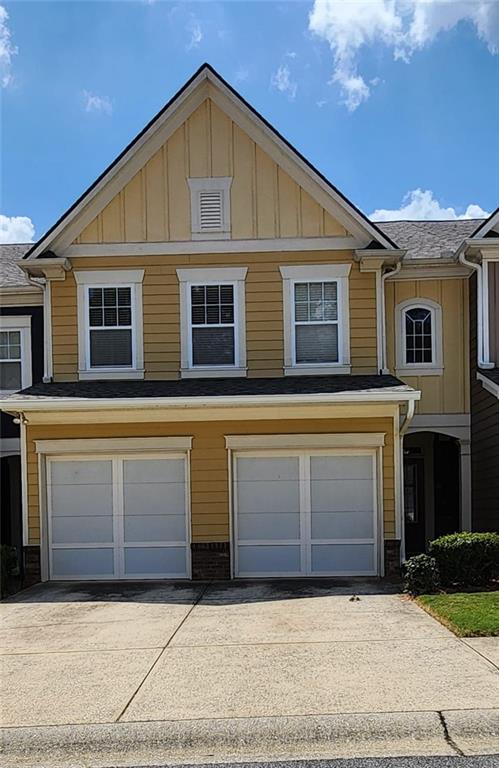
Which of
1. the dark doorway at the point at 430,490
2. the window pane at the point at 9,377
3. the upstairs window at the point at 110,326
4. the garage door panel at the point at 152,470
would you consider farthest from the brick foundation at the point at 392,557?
the window pane at the point at 9,377

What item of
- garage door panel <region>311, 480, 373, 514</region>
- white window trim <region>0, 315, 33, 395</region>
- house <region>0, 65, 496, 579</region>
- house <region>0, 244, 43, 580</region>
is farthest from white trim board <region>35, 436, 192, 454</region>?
white window trim <region>0, 315, 33, 395</region>

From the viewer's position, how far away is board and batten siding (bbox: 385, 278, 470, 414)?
14.9 meters

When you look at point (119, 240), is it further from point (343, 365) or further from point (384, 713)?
point (384, 713)

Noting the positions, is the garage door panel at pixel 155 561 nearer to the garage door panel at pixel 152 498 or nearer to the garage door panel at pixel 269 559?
the garage door panel at pixel 152 498

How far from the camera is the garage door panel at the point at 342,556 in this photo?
502 inches

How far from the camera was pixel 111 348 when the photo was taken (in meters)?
13.9

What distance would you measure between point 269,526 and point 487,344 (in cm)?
525

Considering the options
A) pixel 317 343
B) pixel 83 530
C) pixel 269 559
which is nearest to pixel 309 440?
pixel 317 343

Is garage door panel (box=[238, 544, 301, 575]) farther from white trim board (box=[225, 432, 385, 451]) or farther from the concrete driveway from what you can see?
white trim board (box=[225, 432, 385, 451])

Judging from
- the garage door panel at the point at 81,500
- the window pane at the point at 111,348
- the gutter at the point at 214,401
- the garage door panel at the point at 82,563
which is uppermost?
the window pane at the point at 111,348

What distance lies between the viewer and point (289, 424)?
41.9 ft

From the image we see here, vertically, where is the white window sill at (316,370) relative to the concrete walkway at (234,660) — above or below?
above

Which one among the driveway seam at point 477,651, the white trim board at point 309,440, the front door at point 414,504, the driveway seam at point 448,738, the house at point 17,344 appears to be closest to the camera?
the driveway seam at point 448,738

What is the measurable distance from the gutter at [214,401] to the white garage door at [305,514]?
1208 mm
